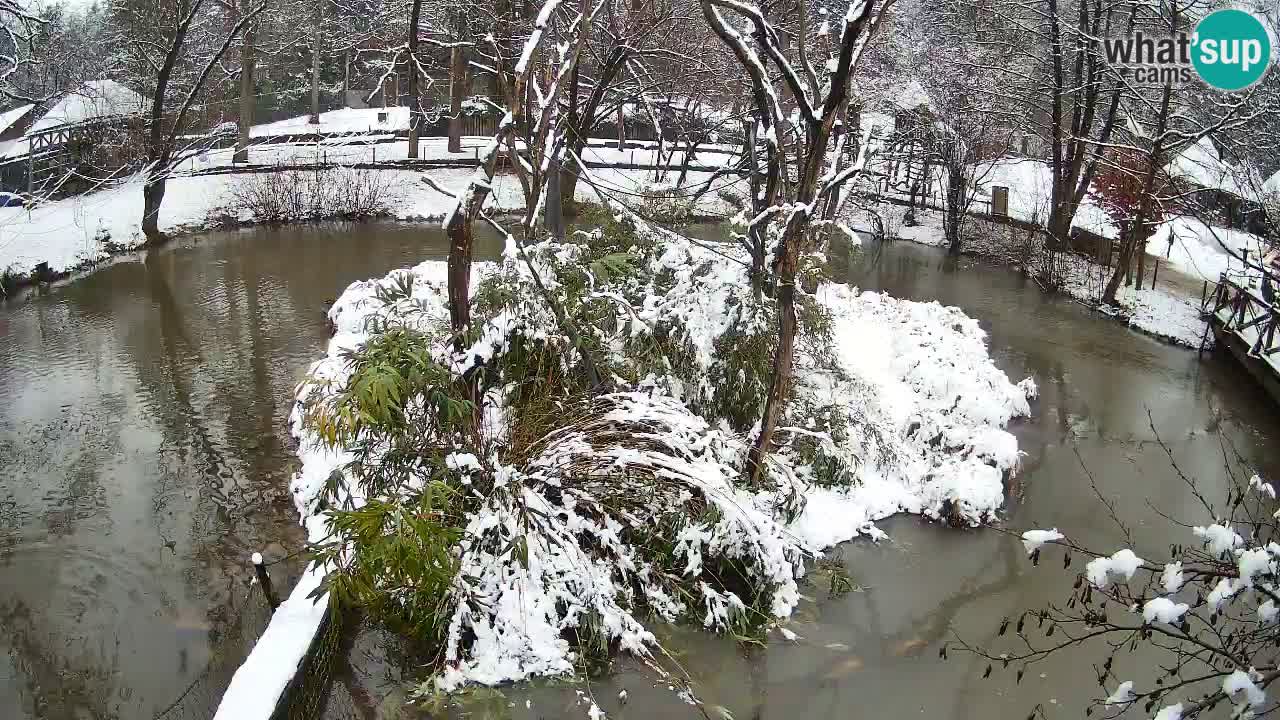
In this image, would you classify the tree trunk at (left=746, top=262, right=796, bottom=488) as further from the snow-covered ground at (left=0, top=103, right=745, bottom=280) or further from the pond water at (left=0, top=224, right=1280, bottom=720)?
the snow-covered ground at (left=0, top=103, right=745, bottom=280)

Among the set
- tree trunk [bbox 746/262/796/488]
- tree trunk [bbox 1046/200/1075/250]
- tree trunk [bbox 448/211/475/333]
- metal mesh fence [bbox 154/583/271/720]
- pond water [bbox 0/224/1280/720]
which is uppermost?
tree trunk [bbox 1046/200/1075/250]

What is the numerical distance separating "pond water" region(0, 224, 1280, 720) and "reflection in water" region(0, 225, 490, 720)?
0.08 ft

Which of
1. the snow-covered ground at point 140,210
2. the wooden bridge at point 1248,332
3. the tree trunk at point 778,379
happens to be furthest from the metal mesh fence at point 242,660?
the wooden bridge at point 1248,332


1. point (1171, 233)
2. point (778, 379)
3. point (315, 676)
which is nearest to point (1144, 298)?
point (1171, 233)

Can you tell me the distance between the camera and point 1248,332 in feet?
41.9

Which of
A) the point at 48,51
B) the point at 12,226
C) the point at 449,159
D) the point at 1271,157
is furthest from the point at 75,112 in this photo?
the point at 1271,157

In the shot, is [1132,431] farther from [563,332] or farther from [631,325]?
[563,332]

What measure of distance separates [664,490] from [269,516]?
3.98 metres

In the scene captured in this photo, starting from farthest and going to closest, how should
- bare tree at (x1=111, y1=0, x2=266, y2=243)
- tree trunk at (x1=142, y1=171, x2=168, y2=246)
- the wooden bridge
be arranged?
tree trunk at (x1=142, y1=171, x2=168, y2=246) < bare tree at (x1=111, y1=0, x2=266, y2=243) < the wooden bridge

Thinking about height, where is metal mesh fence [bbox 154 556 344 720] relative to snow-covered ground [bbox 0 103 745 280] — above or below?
Result: below

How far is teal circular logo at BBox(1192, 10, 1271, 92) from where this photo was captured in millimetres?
15469

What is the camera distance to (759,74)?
7062 millimetres

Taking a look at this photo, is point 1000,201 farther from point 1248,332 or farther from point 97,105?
point 97,105

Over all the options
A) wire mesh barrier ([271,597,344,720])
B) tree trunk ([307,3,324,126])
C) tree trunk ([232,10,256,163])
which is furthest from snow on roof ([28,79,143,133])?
wire mesh barrier ([271,597,344,720])
